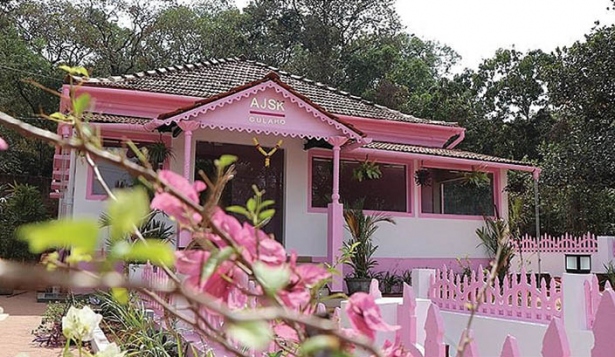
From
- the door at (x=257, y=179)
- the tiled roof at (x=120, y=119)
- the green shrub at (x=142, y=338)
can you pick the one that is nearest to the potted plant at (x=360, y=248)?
the door at (x=257, y=179)

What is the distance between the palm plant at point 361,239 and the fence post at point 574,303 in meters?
5.95

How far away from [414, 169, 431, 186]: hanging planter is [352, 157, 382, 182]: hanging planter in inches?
44.2

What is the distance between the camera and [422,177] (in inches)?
543

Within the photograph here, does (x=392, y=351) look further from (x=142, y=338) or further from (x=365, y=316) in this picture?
(x=142, y=338)

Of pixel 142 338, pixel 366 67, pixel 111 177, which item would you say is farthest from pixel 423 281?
pixel 366 67

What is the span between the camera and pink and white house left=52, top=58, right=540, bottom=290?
Answer: 1128cm

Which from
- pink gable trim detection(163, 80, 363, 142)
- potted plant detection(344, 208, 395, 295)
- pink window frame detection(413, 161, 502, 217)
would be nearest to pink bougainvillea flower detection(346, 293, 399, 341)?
pink gable trim detection(163, 80, 363, 142)

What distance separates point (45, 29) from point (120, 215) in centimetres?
3349

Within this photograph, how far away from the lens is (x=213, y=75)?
15.7 metres

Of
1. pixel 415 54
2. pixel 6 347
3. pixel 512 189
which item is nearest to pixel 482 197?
pixel 512 189

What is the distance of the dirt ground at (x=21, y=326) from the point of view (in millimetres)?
6449

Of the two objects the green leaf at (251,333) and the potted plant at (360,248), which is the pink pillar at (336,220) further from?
the green leaf at (251,333)

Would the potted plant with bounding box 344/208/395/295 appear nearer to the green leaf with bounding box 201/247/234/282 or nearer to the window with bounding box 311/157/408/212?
the window with bounding box 311/157/408/212

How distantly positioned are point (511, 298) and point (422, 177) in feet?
22.9
